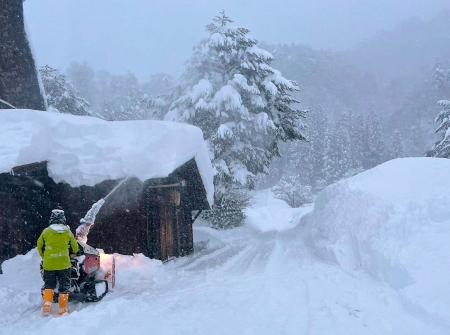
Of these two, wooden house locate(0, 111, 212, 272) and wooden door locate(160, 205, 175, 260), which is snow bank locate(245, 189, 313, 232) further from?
wooden door locate(160, 205, 175, 260)

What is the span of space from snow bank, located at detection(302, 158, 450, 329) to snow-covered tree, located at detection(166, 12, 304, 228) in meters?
6.17

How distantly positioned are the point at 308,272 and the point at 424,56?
6097 inches

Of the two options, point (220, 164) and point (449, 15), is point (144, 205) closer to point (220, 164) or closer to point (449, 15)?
point (220, 164)

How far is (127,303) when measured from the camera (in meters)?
7.73

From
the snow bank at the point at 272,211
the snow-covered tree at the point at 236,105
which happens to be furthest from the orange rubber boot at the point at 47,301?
the snow bank at the point at 272,211

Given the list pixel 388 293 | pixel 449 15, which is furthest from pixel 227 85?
pixel 449 15

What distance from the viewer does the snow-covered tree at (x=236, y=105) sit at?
21062mm

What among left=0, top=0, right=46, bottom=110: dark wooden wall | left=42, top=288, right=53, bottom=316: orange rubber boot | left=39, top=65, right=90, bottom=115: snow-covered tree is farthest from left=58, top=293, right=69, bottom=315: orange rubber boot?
left=39, top=65, right=90, bottom=115: snow-covered tree

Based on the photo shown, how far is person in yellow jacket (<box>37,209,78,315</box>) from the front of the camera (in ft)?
25.4

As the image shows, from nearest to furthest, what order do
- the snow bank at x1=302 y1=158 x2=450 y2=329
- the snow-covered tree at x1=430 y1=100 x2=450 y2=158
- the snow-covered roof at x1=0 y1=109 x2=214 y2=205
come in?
the snow bank at x1=302 y1=158 x2=450 y2=329
the snow-covered roof at x1=0 y1=109 x2=214 y2=205
the snow-covered tree at x1=430 y1=100 x2=450 y2=158

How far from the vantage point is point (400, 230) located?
10023mm

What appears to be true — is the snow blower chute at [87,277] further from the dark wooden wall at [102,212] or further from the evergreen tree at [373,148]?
the evergreen tree at [373,148]

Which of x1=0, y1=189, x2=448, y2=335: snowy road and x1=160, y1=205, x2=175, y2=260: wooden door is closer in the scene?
x1=0, y1=189, x2=448, y2=335: snowy road

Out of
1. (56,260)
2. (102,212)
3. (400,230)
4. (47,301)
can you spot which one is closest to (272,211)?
(102,212)
